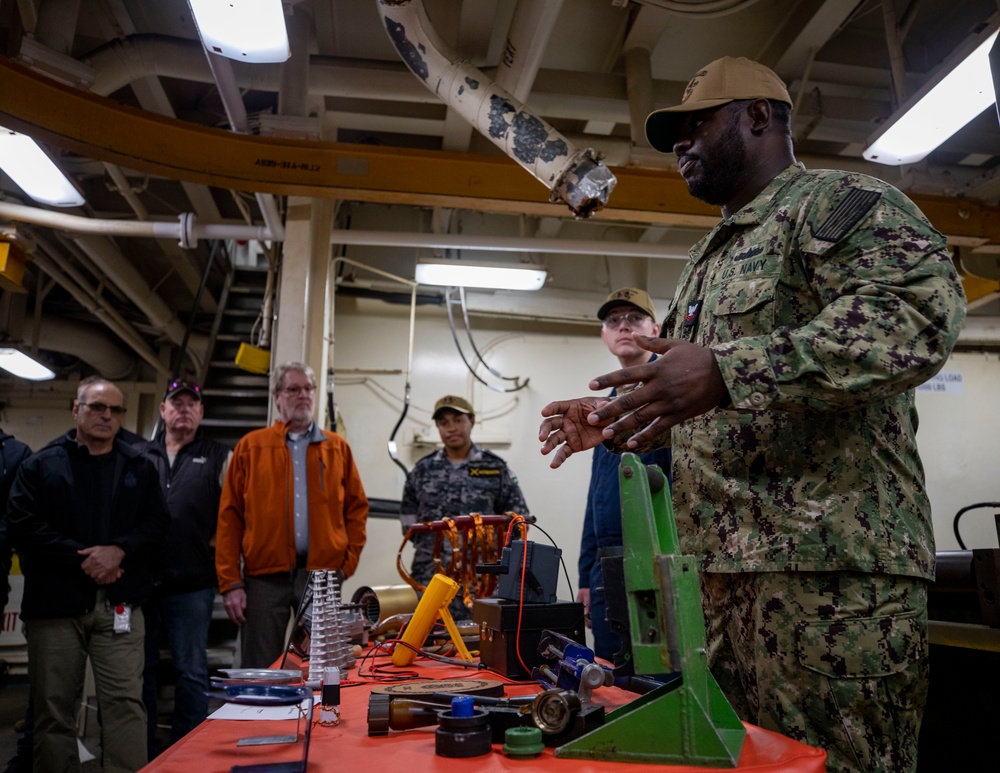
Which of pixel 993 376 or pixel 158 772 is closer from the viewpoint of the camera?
pixel 158 772

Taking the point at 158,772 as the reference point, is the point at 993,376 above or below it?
above

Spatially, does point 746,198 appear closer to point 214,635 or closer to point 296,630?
point 296,630

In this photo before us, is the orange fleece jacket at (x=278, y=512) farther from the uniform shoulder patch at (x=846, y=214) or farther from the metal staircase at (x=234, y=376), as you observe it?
the uniform shoulder patch at (x=846, y=214)

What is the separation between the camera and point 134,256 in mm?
6738

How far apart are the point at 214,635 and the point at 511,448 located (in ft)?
9.06

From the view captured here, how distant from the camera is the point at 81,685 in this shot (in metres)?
3.09

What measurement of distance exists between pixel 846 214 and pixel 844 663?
27.2 inches

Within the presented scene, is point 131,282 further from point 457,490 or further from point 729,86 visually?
point 729,86

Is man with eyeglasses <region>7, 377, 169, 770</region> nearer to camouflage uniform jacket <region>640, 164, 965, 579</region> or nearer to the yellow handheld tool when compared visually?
the yellow handheld tool

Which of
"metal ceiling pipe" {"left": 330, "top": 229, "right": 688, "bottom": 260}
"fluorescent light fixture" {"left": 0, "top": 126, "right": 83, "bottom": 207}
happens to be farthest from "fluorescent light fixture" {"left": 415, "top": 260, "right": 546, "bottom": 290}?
"fluorescent light fixture" {"left": 0, "top": 126, "right": 83, "bottom": 207}

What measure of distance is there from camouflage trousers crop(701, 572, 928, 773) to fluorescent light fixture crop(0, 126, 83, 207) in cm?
369

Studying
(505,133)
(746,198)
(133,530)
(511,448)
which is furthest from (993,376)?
(133,530)

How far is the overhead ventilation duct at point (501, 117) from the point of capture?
2.98 meters

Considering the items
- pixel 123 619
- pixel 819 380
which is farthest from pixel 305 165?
pixel 819 380
